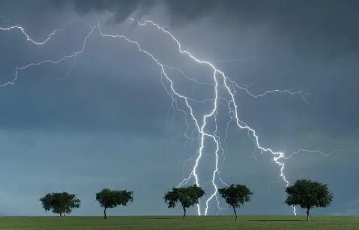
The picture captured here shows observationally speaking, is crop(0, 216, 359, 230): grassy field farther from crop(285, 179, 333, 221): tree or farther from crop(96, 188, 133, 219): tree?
crop(96, 188, 133, 219): tree

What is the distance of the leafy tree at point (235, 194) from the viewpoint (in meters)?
105

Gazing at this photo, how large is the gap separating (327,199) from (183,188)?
30.6m

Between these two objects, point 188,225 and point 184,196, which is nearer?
point 188,225

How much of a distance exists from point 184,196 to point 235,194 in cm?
1159

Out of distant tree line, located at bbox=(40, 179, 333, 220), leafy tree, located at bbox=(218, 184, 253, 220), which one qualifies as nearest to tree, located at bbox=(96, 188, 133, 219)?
distant tree line, located at bbox=(40, 179, 333, 220)

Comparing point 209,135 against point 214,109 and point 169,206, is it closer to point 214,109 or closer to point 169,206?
point 214,109

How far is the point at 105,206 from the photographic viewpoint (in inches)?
4459

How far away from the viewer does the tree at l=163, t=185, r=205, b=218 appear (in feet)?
365

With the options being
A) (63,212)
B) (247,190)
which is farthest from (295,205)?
(63,212)

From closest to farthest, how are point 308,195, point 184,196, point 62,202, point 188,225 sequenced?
point 188,225 → point 308,195 → point 184,196 → point 62,202

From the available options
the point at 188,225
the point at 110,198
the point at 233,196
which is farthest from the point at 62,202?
the point at 188,225

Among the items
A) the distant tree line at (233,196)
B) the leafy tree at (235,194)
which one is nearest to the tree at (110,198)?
the distant tree line at (233,196)

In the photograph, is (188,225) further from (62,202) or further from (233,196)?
(62,202)

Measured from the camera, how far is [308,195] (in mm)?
95500
